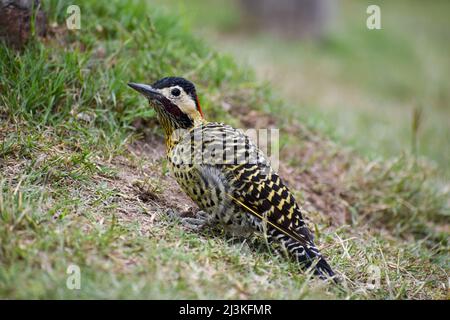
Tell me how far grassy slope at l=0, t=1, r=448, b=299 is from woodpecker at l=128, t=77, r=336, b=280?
15cm

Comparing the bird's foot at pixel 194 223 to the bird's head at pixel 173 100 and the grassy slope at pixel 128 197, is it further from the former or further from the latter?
the bird's head at pixel 173 100

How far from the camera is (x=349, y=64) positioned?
11.7 metres

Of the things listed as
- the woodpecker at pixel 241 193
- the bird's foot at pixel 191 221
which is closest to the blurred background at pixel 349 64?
the woodpecker at pixel 241 193

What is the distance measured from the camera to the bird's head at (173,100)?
4.30 meters

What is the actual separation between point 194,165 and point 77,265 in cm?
120

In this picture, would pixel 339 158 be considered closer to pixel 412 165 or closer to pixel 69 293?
pixel 412 165

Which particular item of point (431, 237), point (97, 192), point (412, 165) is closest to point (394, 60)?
point (412, 165)

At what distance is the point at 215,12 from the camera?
13.0 metres

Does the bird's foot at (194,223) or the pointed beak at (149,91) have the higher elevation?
the pointed beak at (149,91)

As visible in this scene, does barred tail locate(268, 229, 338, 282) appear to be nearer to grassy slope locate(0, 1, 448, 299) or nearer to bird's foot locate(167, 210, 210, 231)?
grassy slope locate(0, 1, 448, 299)

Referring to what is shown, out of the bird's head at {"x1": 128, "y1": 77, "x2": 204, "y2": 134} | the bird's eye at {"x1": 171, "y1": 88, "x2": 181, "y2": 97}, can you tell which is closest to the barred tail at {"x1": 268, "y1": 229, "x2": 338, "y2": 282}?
the bird's head at {"x1": 128, "y1": 77, "x2": 204, "y2": 134}

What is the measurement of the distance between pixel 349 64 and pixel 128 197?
8.55 m

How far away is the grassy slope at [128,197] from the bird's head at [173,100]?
504 mm

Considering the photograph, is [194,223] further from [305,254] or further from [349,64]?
[349,64]
